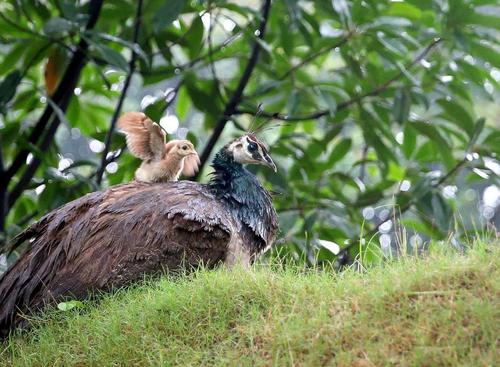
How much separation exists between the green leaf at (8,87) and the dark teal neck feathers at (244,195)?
1.69m

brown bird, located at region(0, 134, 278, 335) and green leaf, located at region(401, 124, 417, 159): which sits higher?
brown bird, located at region(0, 134, 278, 335)

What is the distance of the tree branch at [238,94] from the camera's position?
7.65m

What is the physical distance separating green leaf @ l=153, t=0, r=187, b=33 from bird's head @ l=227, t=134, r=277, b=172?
1.02m

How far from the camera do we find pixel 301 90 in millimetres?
7781

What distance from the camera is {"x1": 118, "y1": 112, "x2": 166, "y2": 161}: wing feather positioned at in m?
7.05

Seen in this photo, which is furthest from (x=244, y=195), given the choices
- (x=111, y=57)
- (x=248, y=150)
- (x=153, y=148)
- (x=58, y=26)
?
(x=58, y=26)

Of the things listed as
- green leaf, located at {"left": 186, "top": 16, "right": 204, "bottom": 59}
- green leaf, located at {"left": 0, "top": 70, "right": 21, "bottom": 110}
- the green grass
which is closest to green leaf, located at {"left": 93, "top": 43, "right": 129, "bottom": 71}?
green leaf, located at {"left": 0, "top": 70, "right": 21, "bottom": 110}

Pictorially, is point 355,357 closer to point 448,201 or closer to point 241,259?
point 241,259

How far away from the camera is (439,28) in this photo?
8086mm

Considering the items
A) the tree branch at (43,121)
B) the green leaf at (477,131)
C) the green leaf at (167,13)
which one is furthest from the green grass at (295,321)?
the green leaf at (477,131)

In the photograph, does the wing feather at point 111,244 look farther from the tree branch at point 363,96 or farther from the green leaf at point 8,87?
the tree branch at point 363,96

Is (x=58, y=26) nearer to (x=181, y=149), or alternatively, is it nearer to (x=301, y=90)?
(x=181, y=149)

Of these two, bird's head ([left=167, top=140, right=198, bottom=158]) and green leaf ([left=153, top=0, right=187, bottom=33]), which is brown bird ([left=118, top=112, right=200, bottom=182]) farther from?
green leaf ([left=153, top=0, right=187, bottom=33])

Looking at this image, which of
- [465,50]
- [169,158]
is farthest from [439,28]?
[169,158]
